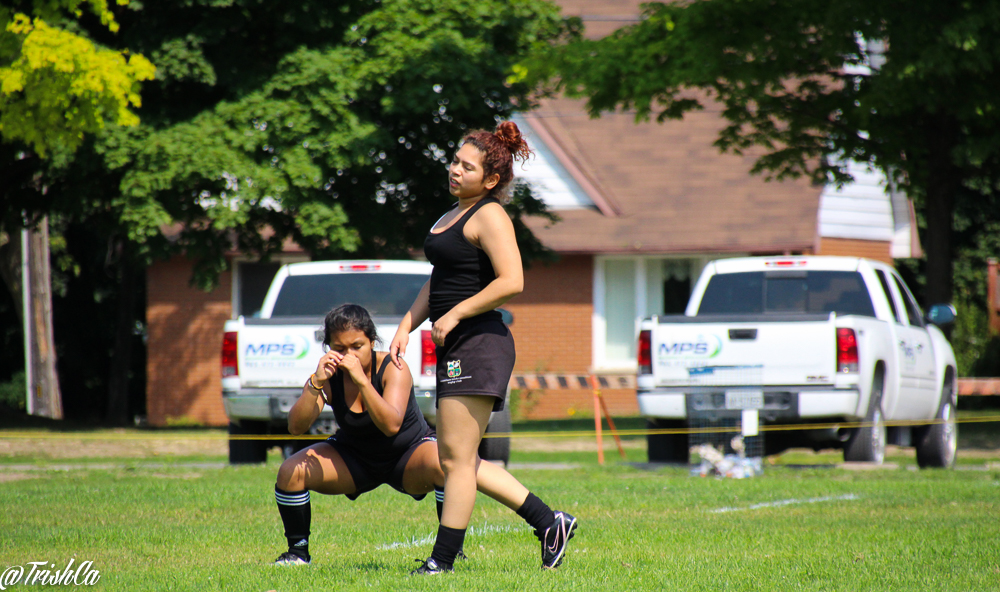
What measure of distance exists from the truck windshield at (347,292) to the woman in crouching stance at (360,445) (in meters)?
5.34

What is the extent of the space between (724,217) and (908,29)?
854cm

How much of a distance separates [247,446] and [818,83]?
10.6 meters

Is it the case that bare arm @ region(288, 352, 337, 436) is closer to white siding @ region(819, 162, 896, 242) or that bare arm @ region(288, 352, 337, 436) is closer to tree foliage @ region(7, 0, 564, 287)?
tree foliage @ region(7, 0, 564, 287)

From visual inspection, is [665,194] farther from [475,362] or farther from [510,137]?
[475,362]

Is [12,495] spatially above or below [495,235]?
below

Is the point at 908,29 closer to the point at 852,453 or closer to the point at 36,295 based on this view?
the point at 852,453

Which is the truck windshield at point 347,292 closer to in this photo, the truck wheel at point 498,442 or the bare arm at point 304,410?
the truck wheel at point 498,442

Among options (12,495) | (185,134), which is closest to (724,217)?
(185,134)

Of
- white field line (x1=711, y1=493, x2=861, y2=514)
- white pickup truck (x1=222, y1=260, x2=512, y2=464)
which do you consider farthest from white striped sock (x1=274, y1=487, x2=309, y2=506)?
white pickup truck (x1=222, y1=260, x2=512, y2=464)

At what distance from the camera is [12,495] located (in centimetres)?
787

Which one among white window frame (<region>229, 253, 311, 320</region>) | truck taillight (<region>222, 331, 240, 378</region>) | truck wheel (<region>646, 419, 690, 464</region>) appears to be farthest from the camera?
white window frame (<region>229, 253, 311, 320</region>)

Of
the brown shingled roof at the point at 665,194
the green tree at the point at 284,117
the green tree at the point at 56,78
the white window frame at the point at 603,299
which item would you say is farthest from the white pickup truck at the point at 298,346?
the white window frame at the point at 603,299

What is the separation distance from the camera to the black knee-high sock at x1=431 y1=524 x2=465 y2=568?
462 cm

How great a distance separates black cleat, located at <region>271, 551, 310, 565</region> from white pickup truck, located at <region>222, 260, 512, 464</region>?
3993 millimetres
